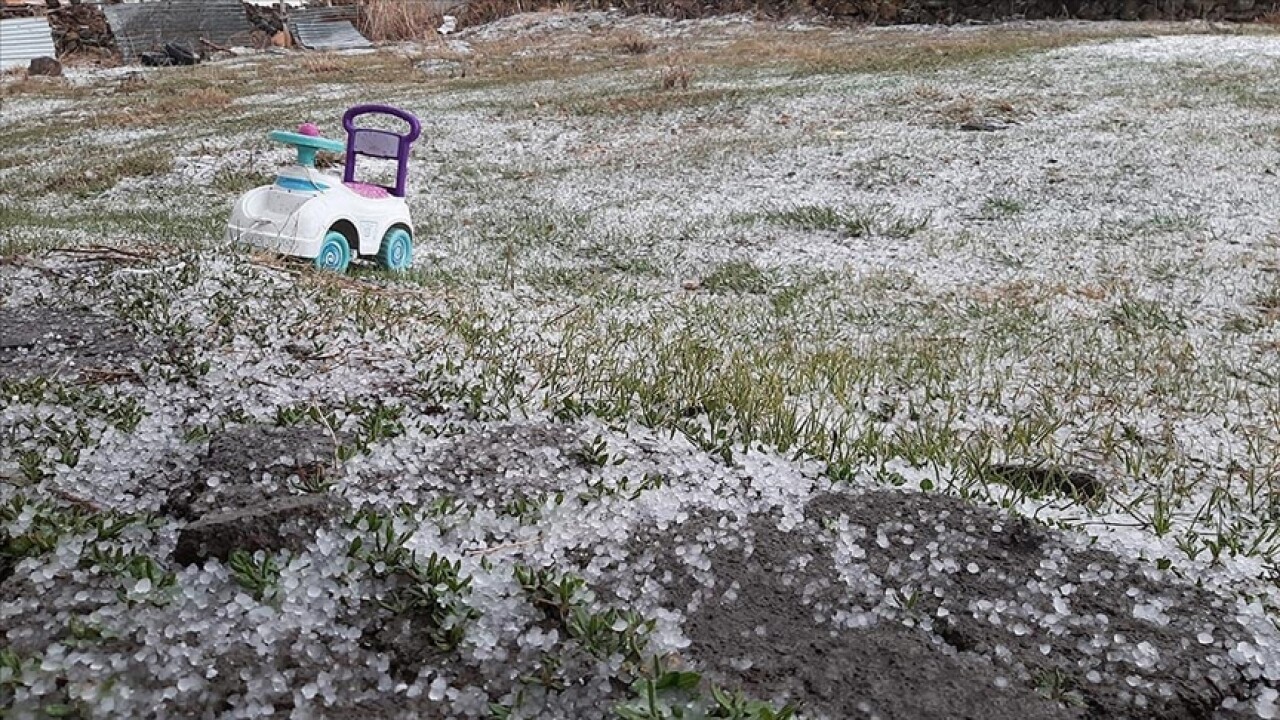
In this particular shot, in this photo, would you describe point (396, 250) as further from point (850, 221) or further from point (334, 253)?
point (850, 221)

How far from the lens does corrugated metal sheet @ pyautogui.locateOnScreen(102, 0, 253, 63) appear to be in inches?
782

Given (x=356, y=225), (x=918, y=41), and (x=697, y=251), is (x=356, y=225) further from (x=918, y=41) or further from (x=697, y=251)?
(x=918, y=41)

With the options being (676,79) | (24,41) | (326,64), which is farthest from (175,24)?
(676,79)

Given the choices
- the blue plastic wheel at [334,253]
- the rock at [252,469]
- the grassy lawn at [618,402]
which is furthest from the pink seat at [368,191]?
the rock at [252,469]

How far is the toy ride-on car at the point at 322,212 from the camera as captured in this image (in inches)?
141

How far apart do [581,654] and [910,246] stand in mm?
3862

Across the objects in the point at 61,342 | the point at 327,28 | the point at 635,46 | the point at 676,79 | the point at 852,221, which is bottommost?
the point at 852,221

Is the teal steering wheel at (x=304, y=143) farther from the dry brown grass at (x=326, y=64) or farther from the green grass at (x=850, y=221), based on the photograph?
the dry brown grass at (x=326, y=64)

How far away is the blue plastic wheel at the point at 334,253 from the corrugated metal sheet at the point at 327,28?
18.8m

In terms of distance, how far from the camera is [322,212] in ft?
12.0

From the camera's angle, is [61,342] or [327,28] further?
[327,28]

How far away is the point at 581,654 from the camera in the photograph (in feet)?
4.37

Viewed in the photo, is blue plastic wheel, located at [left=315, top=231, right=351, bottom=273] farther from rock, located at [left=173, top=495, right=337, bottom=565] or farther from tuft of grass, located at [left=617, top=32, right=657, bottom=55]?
tuft of grass, located at [left=617, top=32, right=657, bottom=55]

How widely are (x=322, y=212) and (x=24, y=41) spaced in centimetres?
2028
